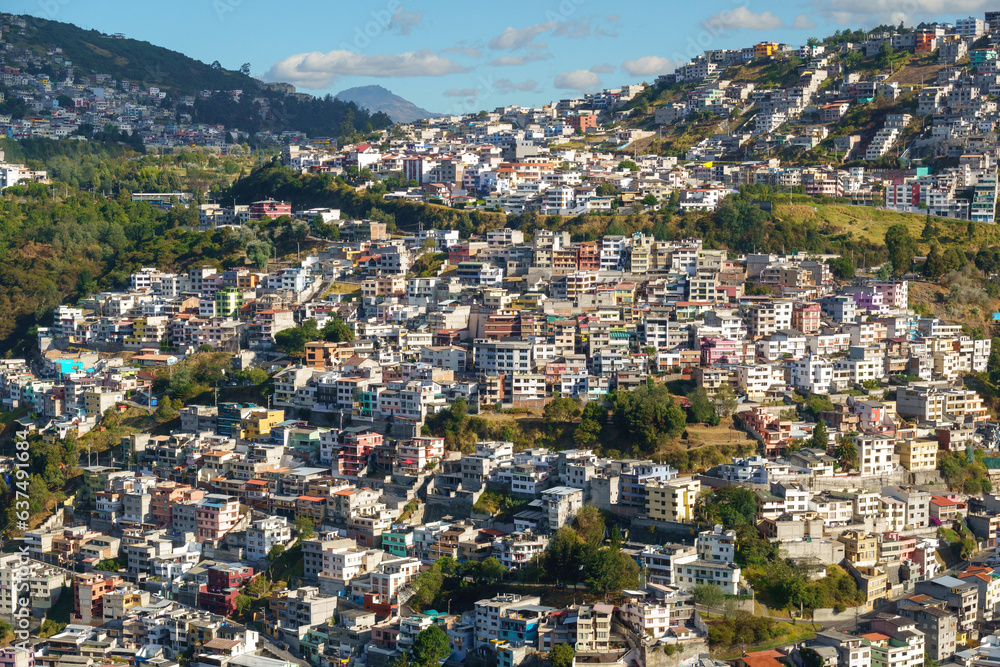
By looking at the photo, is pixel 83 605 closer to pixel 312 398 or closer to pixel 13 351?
pixel 312 398

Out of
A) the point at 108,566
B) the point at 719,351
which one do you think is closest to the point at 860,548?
the point at 719,351

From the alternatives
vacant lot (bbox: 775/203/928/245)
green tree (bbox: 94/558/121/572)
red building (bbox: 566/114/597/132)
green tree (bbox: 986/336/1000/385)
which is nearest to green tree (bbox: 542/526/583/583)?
green tree (bbox: 94/558/121/572)

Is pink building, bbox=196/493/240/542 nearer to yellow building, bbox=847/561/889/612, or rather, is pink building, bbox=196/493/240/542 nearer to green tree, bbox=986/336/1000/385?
yellow building, bbox=847/561/889/612

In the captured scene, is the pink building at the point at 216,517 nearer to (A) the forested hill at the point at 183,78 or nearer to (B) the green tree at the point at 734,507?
(B) the green tree at the point at 734,507

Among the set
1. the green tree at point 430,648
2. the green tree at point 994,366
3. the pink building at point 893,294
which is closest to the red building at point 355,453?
the green tree at point 430,648

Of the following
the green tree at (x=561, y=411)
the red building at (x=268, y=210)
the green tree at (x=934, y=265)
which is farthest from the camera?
the red building at (x=268, y=210)

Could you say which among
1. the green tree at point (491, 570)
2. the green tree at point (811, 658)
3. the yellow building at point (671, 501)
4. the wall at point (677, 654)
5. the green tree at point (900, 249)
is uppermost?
the green tree at point (900, 249)

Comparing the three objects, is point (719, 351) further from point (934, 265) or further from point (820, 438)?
point (934, 265)
